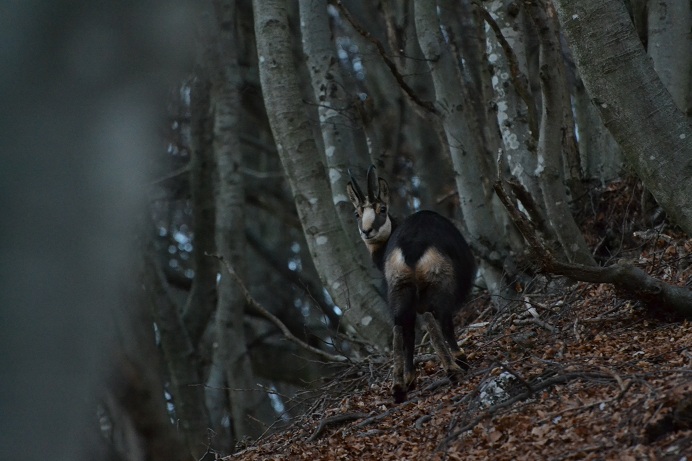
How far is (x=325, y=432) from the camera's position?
6410 millimetres

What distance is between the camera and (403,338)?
673cm

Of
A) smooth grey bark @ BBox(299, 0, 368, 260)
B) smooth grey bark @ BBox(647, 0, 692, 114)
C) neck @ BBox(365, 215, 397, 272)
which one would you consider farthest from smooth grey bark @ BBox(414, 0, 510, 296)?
smooth grey bark @ BBox(647, 0, 692, 114)

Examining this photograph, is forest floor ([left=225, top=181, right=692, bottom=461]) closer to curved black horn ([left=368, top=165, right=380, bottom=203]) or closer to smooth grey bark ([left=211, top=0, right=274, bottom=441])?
curved black horn ([left=368, top=165, right=380, bottom=203])

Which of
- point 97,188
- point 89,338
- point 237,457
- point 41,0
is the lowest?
point 237,457

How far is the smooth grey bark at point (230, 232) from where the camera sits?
38.7ft

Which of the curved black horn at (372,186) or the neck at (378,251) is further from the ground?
the curved black horn at (372,186)

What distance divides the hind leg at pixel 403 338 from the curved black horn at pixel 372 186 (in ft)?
4.87

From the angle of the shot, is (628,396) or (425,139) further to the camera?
(425,139)

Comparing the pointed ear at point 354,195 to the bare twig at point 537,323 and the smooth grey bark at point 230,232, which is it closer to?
the bare twig at point 537,323

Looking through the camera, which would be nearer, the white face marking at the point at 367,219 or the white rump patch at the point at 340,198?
the white face marking at the point at 367,219

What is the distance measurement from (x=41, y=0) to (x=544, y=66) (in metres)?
6.10

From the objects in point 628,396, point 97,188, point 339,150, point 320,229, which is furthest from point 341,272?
point 97,188

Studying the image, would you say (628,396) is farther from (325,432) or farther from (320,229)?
(320,229)

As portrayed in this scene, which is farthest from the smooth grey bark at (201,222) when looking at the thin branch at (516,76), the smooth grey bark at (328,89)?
the thin branch at (516,76)
